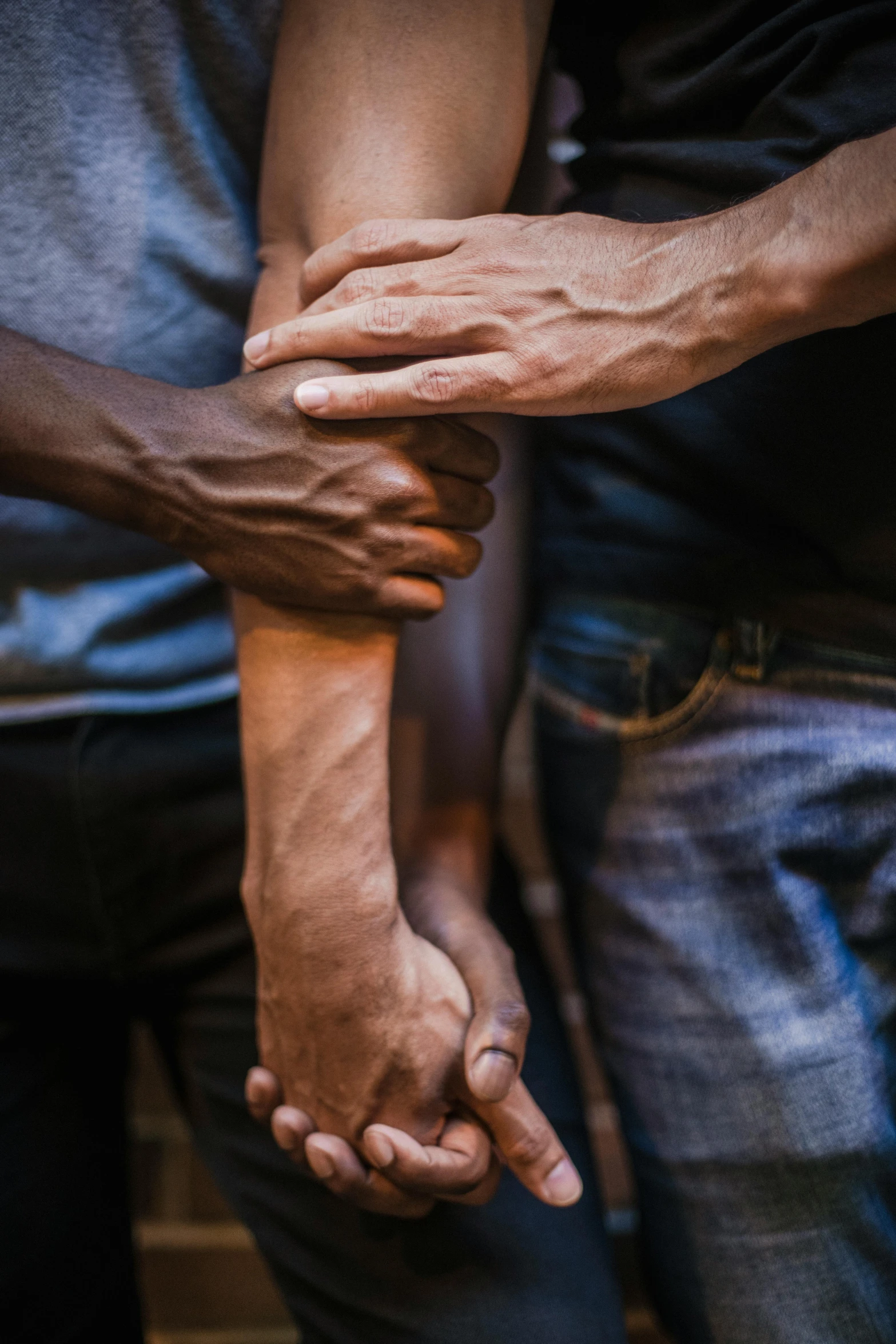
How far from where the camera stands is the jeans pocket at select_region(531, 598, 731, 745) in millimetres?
827

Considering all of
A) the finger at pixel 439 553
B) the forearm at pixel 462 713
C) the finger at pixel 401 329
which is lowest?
the forearm at pixel 462 713

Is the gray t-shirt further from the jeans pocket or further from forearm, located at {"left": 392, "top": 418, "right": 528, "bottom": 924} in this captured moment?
the jeans pocket

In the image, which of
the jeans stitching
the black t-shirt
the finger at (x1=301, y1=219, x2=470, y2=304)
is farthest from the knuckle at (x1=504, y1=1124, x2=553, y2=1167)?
the finger at (x1=301, y1=219, x2=470, y2=304)

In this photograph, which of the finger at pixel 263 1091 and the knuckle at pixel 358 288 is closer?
the knuckle at pixel 358 288

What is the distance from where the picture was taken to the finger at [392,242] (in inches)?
25.0

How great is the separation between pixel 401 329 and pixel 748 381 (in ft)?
1.03

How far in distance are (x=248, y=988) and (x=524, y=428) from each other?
0.64m

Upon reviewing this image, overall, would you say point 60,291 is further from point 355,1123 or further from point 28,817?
point 355,1123

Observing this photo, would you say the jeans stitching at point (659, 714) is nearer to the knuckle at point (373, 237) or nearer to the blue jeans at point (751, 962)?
the blue jeans at point (751, 962)

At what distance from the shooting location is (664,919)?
2.79 ft

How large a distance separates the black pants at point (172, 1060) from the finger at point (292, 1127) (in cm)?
11

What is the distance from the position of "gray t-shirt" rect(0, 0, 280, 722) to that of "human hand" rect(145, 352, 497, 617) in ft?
0.60

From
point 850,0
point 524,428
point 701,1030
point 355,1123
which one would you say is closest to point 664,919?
point 701,1030

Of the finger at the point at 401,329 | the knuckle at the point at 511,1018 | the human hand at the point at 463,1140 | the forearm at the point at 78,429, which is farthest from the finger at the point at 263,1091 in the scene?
the finger at the point at 401,329
